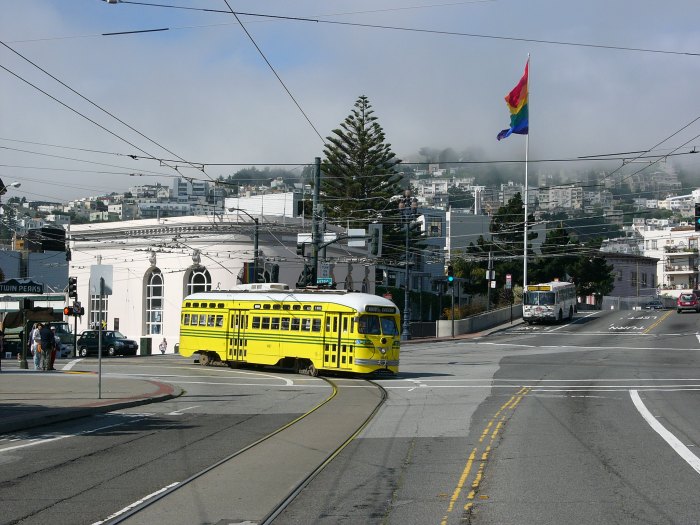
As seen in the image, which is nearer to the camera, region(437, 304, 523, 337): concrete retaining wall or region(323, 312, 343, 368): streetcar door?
region(323, 312, 343, 368): streetcar door

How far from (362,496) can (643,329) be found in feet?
187

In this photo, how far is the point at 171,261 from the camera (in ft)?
216

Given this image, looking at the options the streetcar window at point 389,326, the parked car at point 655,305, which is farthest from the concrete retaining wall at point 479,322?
A: the streetcar window at point 389,326

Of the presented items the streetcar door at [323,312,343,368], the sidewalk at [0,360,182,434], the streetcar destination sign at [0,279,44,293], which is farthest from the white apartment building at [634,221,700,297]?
the sidewalk at [0,360,182,434]

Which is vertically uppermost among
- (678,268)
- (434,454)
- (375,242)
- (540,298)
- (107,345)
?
(678,268)

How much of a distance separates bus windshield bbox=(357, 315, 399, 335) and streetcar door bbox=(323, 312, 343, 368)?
0.89 meters

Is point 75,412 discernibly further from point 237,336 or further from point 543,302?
point 543,302

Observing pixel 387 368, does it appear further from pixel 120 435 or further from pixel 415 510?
pixel 415 510

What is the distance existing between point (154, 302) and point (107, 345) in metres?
11.9

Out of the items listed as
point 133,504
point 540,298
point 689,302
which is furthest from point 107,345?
point 689,302

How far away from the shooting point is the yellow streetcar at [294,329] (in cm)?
3186

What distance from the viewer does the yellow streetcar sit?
31.9 meters

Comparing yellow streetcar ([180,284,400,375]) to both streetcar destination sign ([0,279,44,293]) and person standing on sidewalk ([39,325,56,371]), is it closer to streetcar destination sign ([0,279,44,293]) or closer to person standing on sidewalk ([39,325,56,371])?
person standing on sidewalk ([39,325,56,371])

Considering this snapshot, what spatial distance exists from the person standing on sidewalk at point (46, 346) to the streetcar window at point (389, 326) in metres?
12.6
